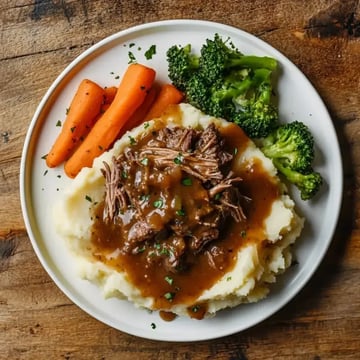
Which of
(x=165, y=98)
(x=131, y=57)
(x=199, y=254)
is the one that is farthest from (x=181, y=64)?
(x=199, y=254)

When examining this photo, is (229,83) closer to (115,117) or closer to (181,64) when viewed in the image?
(181,64)

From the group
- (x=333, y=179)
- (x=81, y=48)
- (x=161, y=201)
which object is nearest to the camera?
(x=161, y=201)

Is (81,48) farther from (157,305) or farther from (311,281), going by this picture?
(311,281)

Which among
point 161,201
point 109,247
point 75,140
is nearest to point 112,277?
point 109,247

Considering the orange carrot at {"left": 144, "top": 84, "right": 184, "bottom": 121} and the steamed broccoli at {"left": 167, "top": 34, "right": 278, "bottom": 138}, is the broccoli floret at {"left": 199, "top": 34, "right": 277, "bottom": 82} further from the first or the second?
the orange carrot at {"left": 144, "top": 84, "right": 184, "bottom": 121}

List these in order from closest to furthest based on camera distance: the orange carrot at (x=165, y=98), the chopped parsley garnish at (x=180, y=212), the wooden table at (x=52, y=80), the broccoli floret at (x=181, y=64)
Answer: the chopped parsley garnish at (x=180, y=212), the broccoli floret at (x=181, y=64), the orange carrot at (x=165, y=98), the wooden table at (x=52, y=80)

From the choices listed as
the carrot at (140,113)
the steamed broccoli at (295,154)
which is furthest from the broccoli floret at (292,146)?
the carrot at (140,113)

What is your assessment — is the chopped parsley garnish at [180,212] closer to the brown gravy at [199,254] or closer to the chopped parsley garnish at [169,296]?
the brown gravy at [199,254]
